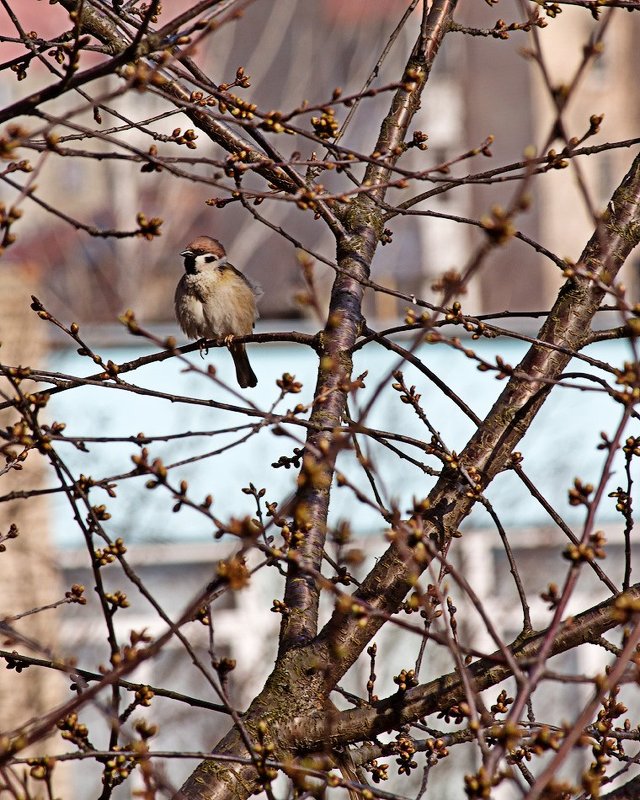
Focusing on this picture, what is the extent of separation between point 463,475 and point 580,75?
1.12m

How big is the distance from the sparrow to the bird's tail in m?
0.16

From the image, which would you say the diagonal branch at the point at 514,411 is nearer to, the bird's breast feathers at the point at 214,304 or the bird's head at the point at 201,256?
the bird's breast feathers at the point at 214,304

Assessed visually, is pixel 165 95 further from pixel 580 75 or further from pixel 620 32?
pixel 620 32

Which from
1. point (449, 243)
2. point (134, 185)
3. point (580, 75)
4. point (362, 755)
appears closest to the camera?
point (580, 75)

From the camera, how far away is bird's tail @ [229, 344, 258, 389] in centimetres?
548

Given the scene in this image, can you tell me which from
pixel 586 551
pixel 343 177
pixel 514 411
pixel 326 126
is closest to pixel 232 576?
pixel 586 551

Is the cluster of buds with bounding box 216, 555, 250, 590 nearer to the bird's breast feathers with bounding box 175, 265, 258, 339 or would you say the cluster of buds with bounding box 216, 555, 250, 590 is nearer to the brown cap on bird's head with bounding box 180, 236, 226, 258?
the bird's breast feathers with bounding box 175, 265, 258, 339

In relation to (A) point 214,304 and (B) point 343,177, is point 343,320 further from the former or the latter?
(B) point 343,177

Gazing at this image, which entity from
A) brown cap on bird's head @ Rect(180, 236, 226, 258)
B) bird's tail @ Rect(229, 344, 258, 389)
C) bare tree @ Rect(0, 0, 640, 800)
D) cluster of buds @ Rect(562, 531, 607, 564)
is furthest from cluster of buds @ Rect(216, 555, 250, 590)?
bird's tail @ Rect(229, 344, 258, 389)

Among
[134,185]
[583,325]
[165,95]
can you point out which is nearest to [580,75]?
[165,95]

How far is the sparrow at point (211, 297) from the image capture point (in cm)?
509

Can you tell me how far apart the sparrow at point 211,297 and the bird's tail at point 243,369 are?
16 centimetres

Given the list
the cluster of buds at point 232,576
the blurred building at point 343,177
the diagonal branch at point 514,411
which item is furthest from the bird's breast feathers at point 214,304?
the blurred building at point 343,177

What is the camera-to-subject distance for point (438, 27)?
3.40m
